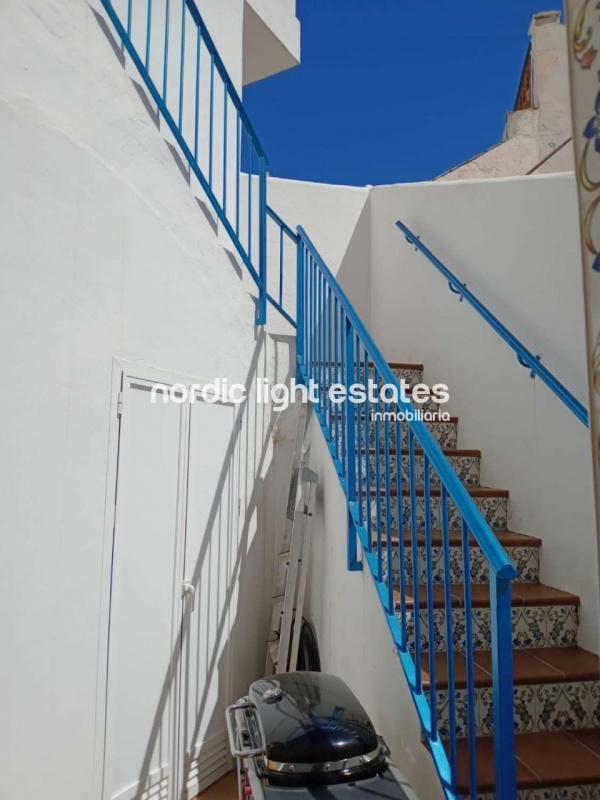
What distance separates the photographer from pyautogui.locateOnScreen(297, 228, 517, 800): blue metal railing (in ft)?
4.26

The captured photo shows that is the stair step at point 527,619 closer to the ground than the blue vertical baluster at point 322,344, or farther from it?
closer to the ground

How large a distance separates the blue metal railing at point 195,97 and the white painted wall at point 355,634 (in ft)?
3.72

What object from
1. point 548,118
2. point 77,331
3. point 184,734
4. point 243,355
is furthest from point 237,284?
point 548,118

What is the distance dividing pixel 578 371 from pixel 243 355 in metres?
1.64

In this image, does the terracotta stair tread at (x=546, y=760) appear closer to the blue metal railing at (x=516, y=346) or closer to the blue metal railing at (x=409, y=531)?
the blue metal railing at (x=409, y=531)

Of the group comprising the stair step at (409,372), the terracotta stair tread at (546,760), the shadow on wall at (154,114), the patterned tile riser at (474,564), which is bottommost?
the terracotta stair tread at (546,760)

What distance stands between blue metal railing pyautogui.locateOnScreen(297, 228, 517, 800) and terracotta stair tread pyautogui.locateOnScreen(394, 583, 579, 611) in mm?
13

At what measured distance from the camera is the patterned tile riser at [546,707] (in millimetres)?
1928

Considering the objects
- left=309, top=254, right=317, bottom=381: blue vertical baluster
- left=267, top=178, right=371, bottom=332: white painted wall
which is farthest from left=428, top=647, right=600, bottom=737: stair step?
left=267, top=178, right=371, bottom=332: white painted wall

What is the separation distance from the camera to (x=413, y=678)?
175cm

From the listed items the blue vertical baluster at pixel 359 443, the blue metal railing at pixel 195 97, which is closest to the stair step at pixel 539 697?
the blue vertical baluster at pixel 359 443

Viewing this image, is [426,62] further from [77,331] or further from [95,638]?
[95,638]

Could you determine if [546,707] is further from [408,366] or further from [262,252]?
[262,252]

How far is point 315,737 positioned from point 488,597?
1.11 meters
